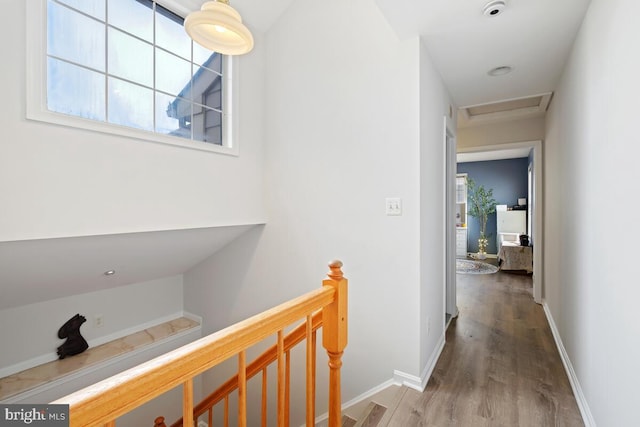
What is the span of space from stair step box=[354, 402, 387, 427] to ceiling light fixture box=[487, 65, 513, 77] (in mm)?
2682

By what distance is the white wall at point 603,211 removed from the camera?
1201mm

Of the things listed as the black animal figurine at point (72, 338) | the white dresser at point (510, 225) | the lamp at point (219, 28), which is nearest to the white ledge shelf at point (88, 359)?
the black animal figurine at point (72, 338)

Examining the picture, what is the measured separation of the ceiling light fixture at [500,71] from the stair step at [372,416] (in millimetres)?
2682

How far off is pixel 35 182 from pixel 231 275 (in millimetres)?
1960

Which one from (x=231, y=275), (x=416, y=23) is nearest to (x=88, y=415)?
(x=416, y=23)

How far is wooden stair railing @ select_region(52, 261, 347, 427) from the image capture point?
0.64 meters

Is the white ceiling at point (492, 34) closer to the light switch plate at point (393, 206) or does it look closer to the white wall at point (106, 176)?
the light switch plate at point (393, 206)

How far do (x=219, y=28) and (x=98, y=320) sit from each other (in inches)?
124

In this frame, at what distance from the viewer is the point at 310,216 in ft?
8.84

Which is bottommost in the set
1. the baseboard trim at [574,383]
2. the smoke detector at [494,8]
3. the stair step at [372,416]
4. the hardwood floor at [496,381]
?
the stair step at [372,416]

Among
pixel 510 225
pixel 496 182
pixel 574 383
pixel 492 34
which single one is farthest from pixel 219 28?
pixel 496 182

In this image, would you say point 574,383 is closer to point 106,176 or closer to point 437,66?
point 437,66

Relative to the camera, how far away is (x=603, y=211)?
59.8 inches

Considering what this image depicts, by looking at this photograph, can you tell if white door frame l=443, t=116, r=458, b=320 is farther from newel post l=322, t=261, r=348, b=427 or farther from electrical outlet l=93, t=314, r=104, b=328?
electrical outlet l=93, t=314, r=104, b=328
